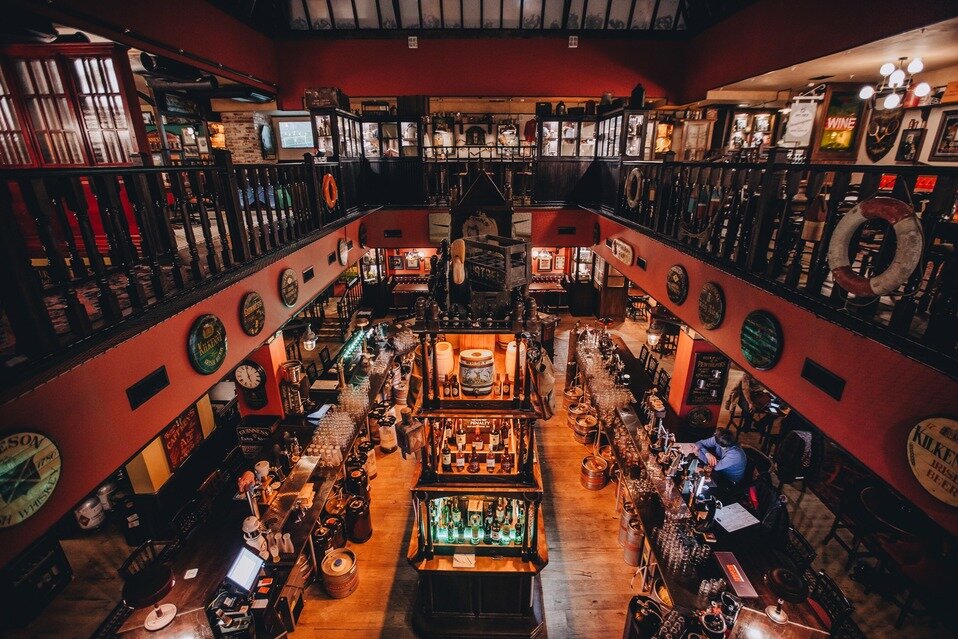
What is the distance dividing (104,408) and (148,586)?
9.25ft

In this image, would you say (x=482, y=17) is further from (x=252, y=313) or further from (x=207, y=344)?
(x=207, y=344)

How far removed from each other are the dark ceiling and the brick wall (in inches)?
127

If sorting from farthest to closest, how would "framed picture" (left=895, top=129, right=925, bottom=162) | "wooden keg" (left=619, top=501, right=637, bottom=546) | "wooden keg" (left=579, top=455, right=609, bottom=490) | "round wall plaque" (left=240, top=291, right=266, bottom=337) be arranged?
"framed picture" (left=895, top=129, right=925, bottom=162) < "wooden keg" (left=579, top=455, right=609, bottom=490) < "wooden keg" (left=619, top=501, right=637, bottom=546) < "round wall plaque" (left=240, top=291, right=266, bottom=337)

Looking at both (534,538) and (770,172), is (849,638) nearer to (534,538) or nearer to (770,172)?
(534,538)

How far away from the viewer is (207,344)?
4277mm

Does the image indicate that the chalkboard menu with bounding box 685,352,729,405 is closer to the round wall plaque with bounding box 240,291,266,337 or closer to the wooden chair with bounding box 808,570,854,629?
the wooden chair with bounding box 808,570,854,629

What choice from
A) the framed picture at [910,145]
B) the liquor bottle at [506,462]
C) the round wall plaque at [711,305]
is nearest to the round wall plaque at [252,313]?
the liquor bottle at [506,462]

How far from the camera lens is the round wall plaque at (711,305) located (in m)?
5.21

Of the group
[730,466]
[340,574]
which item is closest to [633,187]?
[730,466]

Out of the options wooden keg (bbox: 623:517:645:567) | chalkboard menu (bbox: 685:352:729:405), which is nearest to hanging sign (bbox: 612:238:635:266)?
chalkboard menu (bbox: 685:352:729:405)

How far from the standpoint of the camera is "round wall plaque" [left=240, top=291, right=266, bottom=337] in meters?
4.96

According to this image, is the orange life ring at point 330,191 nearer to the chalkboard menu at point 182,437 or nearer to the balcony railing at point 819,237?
the chalkboard menu at point 182,437

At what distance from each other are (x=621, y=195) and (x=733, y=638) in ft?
25.6

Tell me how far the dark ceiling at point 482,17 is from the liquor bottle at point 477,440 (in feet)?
36.5
